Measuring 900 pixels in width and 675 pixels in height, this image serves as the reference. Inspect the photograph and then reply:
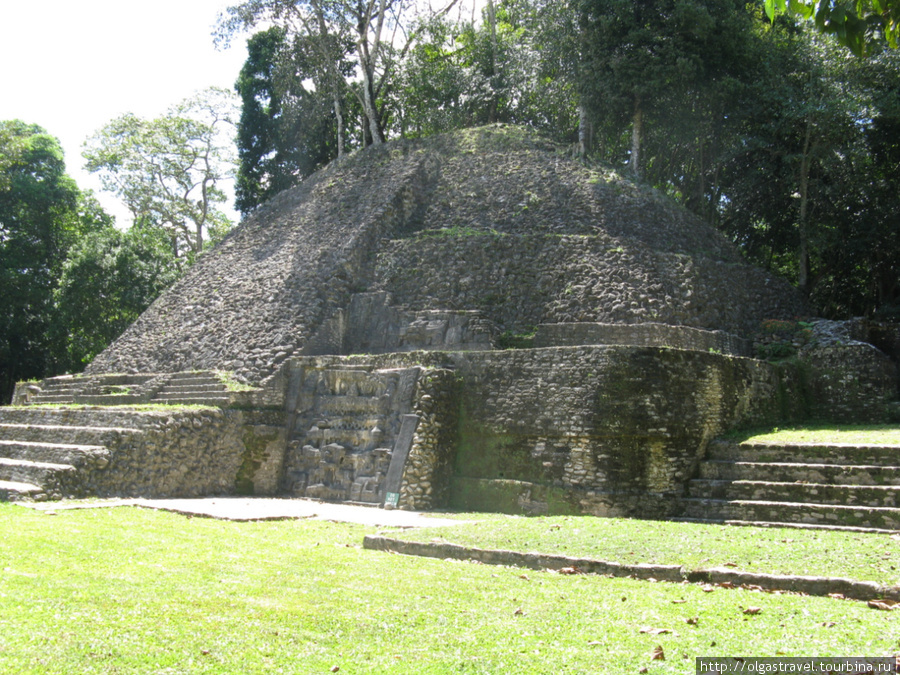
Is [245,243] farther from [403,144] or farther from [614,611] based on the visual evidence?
[614,611]

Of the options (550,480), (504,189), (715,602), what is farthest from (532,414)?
(504,189)

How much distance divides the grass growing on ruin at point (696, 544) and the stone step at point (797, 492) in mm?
1302

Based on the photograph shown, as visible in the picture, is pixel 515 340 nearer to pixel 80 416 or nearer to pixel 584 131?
pixel 80 416

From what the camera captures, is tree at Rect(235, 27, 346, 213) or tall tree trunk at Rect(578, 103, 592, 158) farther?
tree at Rect(235, 27, 346, 213)

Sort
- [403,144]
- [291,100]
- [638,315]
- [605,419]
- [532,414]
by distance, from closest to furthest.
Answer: [605,419] → [532,414] → [638,315] → [403,144] → [291,100]

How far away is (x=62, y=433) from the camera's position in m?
13.0

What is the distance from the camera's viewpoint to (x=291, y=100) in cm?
3083

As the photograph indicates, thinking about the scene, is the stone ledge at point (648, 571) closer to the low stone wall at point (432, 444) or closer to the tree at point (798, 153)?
the low stone wall at point (432, 444)

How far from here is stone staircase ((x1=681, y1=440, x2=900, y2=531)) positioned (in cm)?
959

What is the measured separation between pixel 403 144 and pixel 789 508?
1710 centimetres

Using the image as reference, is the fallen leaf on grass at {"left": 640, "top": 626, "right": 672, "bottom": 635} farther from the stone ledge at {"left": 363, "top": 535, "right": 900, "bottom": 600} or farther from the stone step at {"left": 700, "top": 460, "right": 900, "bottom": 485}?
the stone step at {"left": 700, "top": 460, "right": 900, "bottom": 485}

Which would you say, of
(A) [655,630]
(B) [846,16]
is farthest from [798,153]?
(A) [655,630]

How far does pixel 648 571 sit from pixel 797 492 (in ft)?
14.9

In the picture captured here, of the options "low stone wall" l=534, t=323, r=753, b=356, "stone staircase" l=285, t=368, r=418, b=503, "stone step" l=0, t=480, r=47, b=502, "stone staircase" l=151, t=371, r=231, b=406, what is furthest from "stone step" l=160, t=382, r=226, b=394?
"low stone wall" l=534, t=323, r=753, b=356
